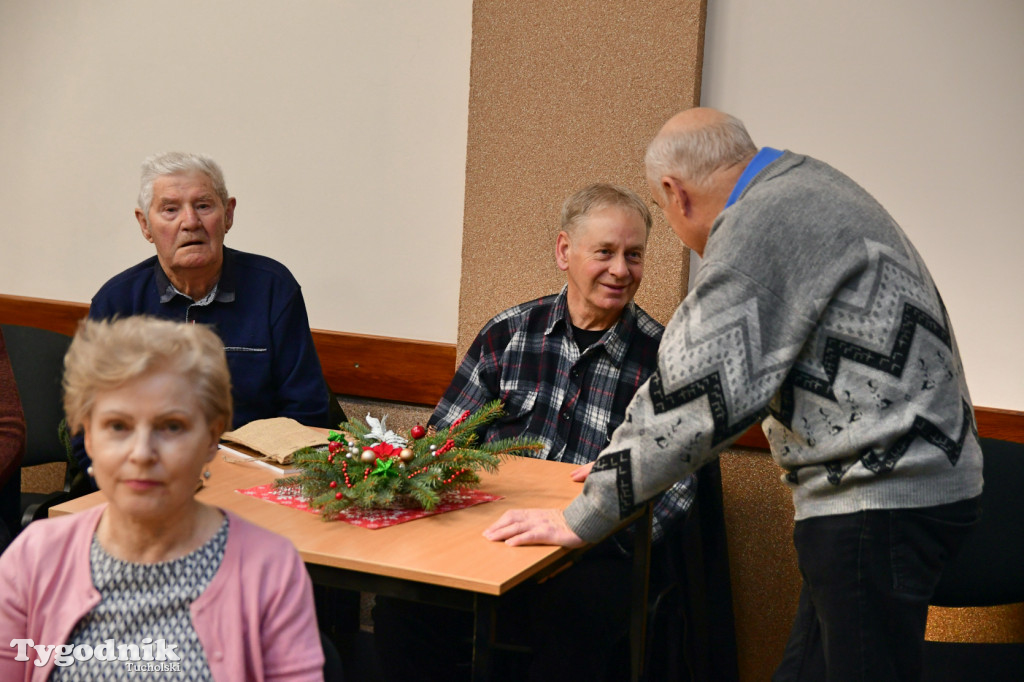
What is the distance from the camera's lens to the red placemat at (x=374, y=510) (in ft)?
6.76

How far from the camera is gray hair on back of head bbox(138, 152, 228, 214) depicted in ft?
9.70

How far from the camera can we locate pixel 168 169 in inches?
116

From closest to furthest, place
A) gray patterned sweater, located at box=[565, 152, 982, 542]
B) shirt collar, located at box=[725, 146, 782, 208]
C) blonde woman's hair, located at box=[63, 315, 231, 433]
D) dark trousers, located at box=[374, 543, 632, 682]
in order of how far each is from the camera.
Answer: blonde woman's hair, located at box=[63, 315, 231, 433] → gray patterned sweater, located at box=[565, 152, 982, 542] → shirt collar, located at box=[725, 146, 782, 208] → dark trousers, located at box=[374, 543, 632, 682]

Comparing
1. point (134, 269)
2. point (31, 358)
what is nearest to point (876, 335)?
point (134, 269)

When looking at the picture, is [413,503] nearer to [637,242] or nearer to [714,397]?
[714,397]

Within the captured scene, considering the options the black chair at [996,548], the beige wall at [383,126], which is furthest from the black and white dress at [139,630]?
the beige wall at [383,126]

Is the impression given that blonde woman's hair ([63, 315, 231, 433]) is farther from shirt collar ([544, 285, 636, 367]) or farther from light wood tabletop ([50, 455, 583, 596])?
shirt collar ([544, 285, 636, 367])

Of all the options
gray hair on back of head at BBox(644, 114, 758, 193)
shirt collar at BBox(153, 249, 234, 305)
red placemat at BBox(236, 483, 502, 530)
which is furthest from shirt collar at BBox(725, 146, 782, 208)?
shirt collar at BBox(153, 249, 234, 305)

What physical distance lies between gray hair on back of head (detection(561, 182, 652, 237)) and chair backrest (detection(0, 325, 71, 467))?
70.6 inches

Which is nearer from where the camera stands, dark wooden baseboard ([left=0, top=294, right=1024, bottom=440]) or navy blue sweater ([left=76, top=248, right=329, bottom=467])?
navy blue sweater ([left=76, top=248, right=329, bottom=467])

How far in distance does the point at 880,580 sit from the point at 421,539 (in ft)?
2.77

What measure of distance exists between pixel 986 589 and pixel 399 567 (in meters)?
1.68

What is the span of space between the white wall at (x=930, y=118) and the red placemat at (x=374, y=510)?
1685mm

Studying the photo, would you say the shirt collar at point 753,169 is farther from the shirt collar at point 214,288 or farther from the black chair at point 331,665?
the shirt collar at point 214,288
